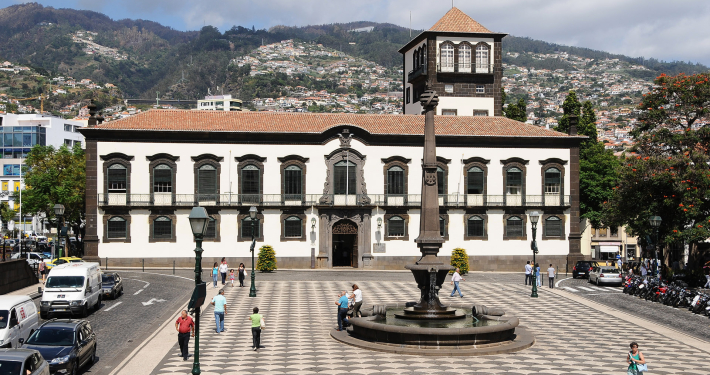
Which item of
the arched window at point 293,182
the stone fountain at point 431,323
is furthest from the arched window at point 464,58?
the stone fountain at point 431,323

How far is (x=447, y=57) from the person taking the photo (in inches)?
2452

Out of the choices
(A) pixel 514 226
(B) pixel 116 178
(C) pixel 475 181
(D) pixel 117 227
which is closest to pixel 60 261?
(D) pixel 117 227

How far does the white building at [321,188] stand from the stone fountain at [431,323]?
2521 centimetres

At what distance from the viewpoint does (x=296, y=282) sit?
43.4m

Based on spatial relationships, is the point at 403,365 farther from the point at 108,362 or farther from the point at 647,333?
the point at 647,333

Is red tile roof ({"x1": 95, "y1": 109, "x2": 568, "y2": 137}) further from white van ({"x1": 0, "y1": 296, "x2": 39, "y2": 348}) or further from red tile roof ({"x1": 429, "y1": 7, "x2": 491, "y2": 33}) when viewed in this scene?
white van ({"x1": 0, "y1": 296, "x2": 39, "y2": 348})

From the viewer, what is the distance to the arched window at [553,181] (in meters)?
56.0

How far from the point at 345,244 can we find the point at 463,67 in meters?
19.5

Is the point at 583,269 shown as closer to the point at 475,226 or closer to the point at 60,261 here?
the point at 475,226

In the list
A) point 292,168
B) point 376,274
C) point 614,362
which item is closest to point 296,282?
point 376,274

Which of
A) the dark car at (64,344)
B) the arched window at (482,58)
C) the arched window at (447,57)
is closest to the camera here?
the dark car at (64,344)

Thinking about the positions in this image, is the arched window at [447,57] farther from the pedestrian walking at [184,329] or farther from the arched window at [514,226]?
the pedestrian walking at [184,329]

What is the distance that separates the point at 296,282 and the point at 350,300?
1680cm

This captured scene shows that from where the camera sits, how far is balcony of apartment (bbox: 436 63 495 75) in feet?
203
